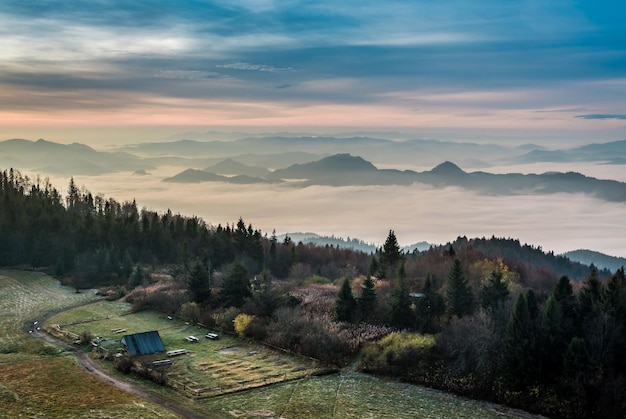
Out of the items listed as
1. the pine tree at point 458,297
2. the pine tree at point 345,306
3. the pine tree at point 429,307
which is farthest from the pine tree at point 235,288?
the pine tree at point 458,297

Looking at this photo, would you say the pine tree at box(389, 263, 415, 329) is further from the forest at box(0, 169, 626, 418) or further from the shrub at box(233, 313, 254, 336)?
the shrub at box(233, 313, 254, 336)

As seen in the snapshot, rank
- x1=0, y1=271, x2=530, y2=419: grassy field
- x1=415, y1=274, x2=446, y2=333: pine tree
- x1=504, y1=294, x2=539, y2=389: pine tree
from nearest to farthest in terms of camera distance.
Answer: x1=0, y1=271, x2=530, y2=419: grassy field
x1=504, y1=294, x2=539, y2=389: pine tree
x1=415, y1=274, x2=446, y2=333: pine tree

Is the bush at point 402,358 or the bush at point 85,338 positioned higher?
the bush at point 402,358

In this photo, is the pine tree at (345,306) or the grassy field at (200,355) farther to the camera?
the pine tree at (345,306)

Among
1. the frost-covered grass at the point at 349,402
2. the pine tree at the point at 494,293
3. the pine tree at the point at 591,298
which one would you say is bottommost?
the frost-covered grass at the point at 349,402

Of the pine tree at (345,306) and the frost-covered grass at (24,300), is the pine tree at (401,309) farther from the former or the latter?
the frost-covered grass at (24,300)

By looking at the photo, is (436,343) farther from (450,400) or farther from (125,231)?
(125,231)

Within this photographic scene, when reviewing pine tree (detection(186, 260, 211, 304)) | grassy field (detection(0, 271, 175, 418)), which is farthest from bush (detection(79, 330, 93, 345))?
pine tree (detection(186, 260, 211, 304))
